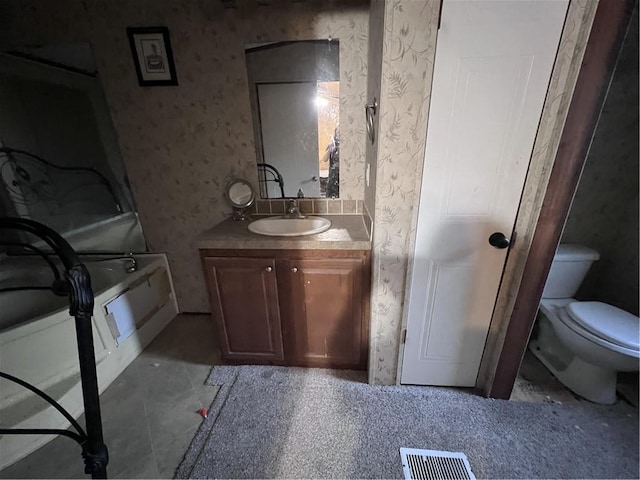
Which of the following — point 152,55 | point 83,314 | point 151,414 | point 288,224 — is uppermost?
point 152,55

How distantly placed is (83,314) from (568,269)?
7.63 ft

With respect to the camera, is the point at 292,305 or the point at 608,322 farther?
the point at 292,305

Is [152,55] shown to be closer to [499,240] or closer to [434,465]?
[499,240]

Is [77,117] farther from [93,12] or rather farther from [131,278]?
[131,278]

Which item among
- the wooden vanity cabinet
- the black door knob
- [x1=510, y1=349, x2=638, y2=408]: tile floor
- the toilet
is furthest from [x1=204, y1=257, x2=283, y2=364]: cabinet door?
the toilet

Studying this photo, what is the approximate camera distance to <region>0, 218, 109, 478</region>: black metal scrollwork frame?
604 millimetres

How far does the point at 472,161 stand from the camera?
1124mm

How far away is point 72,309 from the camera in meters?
0.60

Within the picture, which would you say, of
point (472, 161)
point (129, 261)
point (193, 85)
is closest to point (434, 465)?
point (472, 161)

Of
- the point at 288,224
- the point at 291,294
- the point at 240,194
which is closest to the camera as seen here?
the point at 291,294

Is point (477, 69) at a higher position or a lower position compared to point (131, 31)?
lower

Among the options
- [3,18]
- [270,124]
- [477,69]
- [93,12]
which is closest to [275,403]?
[270,124]

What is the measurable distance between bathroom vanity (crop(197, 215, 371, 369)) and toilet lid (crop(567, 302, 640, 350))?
1.13 m

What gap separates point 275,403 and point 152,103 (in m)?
2.03
